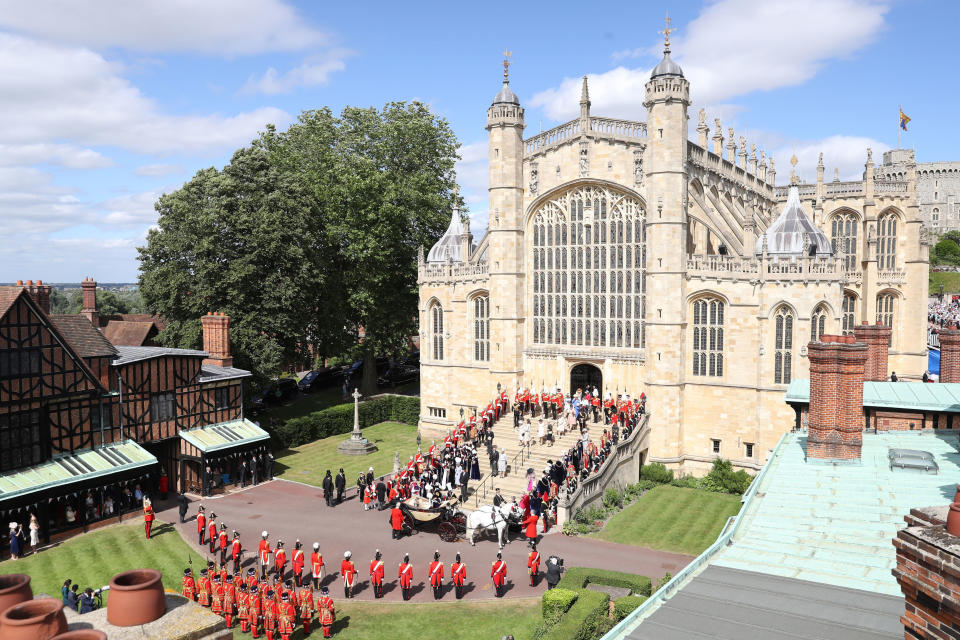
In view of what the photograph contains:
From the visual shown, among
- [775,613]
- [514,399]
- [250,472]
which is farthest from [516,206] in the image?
[775,613]

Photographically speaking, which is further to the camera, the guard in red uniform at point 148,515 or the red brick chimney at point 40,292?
the red brick chimney at point 40,292

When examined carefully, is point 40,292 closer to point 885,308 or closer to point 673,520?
point 673,520

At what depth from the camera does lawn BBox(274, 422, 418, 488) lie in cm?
3259

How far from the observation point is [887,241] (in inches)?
1817

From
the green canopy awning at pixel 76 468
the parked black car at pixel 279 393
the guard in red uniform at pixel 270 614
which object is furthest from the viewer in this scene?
the parked black car at pixel 279 393

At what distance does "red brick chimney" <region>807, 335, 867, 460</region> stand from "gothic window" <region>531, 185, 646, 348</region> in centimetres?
1794

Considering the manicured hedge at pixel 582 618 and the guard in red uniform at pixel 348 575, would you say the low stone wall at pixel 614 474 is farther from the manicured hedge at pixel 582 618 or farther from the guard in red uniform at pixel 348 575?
the guard in red uniform at pixel 348 575

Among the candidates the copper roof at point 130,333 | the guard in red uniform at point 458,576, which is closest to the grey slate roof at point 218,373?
the copper roof at point 130,333

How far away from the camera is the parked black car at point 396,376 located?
177 feet

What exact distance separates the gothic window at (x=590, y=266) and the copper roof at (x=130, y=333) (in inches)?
904

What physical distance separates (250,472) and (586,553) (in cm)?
1631

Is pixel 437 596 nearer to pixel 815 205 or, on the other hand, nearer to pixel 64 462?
pixel 64 462

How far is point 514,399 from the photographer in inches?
1435

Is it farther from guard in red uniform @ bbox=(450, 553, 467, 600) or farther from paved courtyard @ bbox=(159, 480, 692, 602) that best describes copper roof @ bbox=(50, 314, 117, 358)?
guard in red uniform @ bbox=(450, 553, 467, 600)
